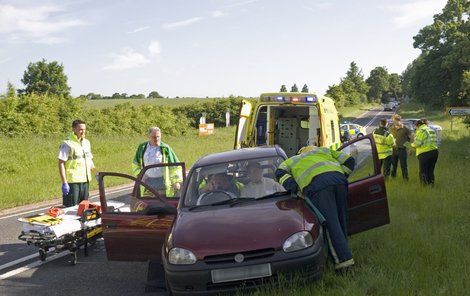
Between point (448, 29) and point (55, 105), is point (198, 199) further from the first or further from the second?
point (448, 29)

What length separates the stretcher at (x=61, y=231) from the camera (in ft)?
20.3

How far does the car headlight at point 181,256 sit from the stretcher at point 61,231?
2.41m

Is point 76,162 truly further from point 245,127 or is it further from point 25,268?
point 245,127

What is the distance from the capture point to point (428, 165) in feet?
35.3

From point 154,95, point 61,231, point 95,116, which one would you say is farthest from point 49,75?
point 61,231

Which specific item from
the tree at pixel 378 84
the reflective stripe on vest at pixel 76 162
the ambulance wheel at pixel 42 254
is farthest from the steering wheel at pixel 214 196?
the tree at pixel 378 84

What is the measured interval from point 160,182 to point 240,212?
6.36ft

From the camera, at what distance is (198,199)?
17.6 ft

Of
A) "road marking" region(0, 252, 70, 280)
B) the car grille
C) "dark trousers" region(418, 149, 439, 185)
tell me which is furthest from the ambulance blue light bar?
the car grille

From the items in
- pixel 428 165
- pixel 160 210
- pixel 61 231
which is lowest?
pixel 428 165

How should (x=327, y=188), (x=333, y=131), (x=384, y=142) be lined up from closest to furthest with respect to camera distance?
(x=327, y=188) < (x=333, y=131) < (x=384, y=142)

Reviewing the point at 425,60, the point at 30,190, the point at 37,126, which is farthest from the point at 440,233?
the point at 425,60

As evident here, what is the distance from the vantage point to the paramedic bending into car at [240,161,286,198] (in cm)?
537

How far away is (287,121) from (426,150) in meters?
3.27
